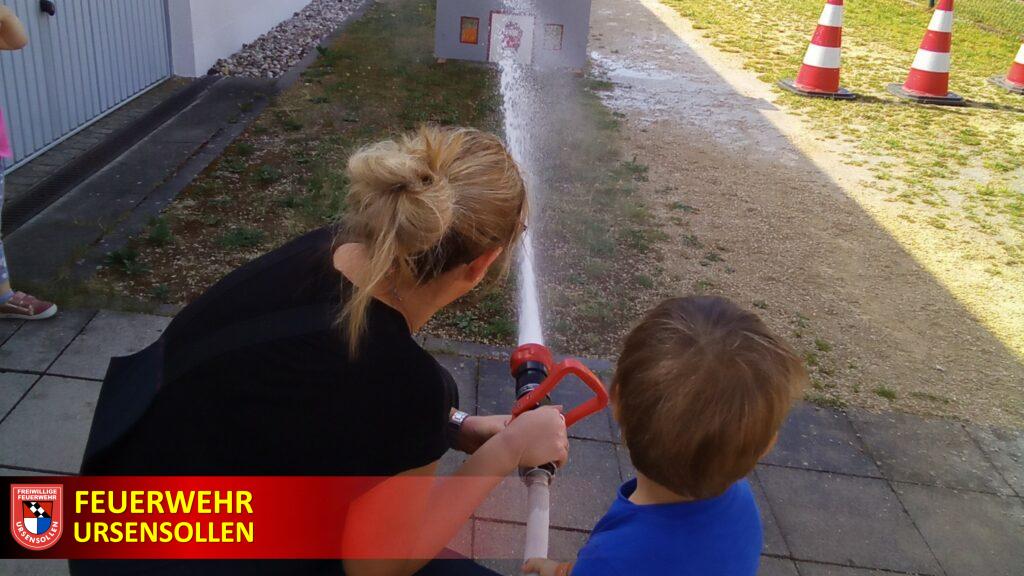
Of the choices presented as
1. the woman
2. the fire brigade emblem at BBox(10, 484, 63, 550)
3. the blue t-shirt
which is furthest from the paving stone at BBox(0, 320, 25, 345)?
the blue t-shirt

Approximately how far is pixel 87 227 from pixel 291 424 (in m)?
3.52

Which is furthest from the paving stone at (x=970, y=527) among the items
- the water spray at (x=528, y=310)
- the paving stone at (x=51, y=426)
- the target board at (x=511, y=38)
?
the target board at (x=511, y=38)

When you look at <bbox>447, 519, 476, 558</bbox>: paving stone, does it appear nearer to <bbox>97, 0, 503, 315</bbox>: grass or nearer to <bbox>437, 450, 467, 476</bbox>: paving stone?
<bbox>437, 450, 467, 476</bbox>: paving stone

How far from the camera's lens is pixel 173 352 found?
160cm

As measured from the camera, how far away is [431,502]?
65.7 inches

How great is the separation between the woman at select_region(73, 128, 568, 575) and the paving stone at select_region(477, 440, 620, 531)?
1.28m

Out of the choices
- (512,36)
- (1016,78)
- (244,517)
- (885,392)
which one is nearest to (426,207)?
(244,517)

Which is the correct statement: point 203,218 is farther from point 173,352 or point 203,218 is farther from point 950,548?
point 950,548

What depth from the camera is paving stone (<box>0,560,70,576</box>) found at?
2395 mm

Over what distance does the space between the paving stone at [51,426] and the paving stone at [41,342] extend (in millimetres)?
151

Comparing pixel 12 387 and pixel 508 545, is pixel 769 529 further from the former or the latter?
pixel 12 387

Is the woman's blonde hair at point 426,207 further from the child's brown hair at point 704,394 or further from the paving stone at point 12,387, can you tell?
the paving stone at point 12,387

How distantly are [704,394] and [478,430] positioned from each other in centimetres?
74

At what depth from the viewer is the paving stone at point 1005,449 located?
135 inches
